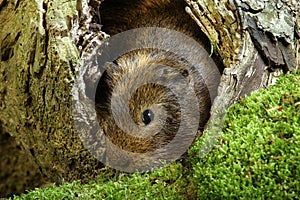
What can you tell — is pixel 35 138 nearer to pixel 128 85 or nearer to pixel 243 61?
pixel 128 85

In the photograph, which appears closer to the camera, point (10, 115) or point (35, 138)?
point (35, 138)

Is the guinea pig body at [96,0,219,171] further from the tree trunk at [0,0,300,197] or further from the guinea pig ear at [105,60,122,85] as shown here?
the tree trunk at [0,0,300,197]

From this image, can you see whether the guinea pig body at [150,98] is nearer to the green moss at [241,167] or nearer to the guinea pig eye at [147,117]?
the guinea pig eye at [147,117]

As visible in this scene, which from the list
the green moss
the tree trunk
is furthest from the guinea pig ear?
the green moss

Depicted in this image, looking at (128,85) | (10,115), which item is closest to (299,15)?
(128,85)

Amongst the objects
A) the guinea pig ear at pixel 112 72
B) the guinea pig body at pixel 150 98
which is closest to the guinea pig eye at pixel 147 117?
the guinea pig body at pixel 150 98

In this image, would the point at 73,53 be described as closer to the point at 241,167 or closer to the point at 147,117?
the point at 147,117
